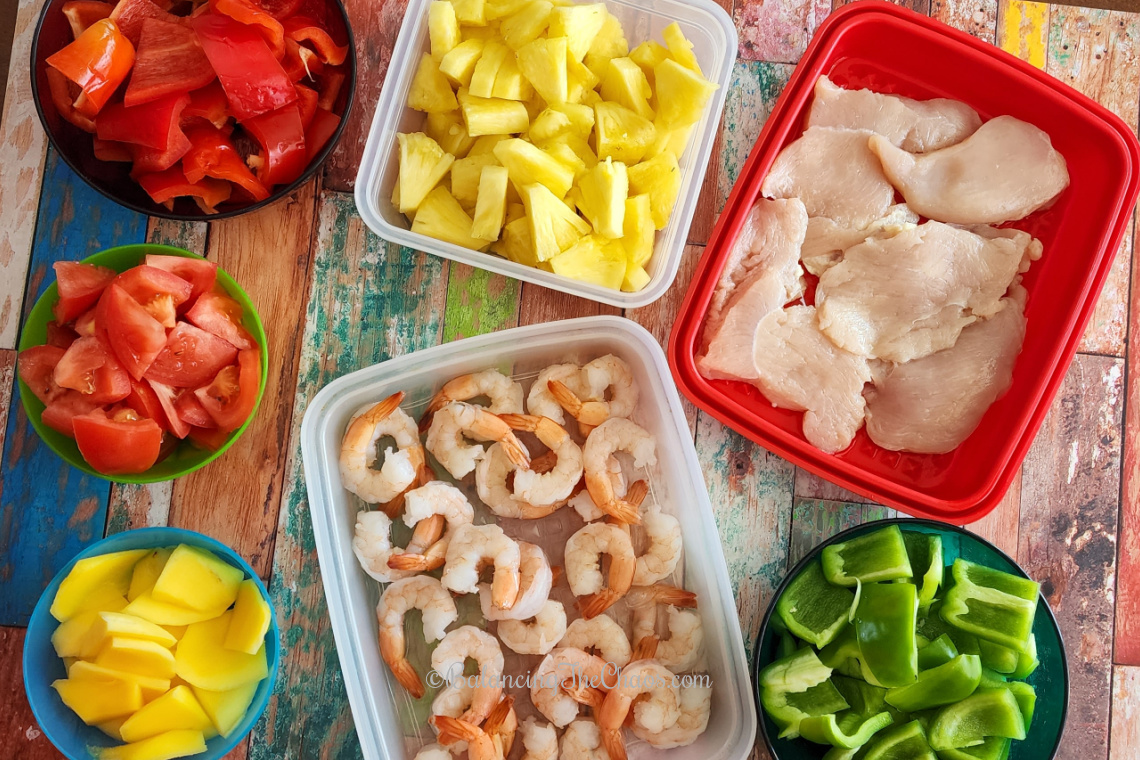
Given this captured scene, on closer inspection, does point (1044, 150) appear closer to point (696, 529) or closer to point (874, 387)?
point (874, 387)

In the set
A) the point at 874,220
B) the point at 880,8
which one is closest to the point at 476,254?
the point at 874,220

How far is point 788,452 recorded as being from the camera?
1470 millimetres

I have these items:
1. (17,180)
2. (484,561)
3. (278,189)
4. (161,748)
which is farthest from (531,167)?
(161,748)

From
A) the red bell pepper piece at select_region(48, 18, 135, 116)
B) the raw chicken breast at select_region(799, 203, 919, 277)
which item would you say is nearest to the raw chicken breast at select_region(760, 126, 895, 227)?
the raw chicken breast at select_region(799, 203, 919, 277)

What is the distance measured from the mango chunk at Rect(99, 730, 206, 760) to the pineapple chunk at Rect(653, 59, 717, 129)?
4.23ft

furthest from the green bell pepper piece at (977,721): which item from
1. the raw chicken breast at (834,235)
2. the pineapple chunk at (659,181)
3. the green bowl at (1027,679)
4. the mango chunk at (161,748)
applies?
the mango chunk at (161,748)

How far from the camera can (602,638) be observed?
1.38 m

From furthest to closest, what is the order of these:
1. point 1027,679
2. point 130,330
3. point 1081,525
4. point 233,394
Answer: point 1081,525 → point 1027,679 → point 233,394 → point 130,330

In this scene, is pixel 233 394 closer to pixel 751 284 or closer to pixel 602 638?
pixel 602 638

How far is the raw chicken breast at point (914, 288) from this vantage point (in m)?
1.49

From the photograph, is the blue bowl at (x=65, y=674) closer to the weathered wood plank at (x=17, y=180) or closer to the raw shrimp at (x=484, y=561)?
the raw shrimp at (x=484, y=561)

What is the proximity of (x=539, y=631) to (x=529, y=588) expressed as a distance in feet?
0.28

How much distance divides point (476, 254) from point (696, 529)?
2.05ft

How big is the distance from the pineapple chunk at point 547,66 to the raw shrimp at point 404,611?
0.86 m
